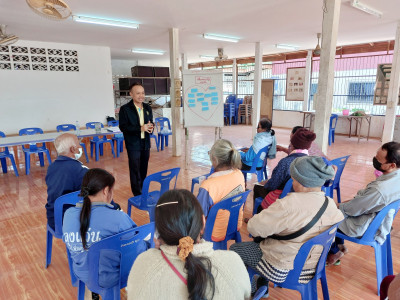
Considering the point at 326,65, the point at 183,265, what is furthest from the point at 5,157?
the point at 326,65

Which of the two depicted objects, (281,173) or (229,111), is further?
(229,111)

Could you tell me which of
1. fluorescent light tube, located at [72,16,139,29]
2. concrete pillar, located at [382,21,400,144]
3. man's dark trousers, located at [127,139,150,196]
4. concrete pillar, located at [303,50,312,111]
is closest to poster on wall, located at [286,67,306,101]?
concrete pillar, located at [303,50,312,111]

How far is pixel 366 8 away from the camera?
484 cm

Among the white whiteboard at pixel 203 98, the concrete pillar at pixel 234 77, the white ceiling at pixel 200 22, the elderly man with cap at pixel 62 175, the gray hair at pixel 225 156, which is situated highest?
the white ceiling at pixel 200 22

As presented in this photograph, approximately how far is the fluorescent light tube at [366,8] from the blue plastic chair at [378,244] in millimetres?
3989

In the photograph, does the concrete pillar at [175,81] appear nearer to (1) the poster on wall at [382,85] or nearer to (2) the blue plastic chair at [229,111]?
(2) the blue plastic chair at [229,111]

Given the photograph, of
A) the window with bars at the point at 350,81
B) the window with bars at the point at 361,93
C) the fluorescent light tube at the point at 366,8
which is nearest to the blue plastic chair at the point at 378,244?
the fluorescent light tube at the point at 366,8

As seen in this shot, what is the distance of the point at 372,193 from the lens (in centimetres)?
190

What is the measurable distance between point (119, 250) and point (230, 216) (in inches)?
33.6

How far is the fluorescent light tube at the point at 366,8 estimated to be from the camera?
4488 mm

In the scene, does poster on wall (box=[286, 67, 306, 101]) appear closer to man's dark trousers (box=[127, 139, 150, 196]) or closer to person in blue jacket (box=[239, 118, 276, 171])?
person in blue jacket (box=[239, 118, 276, 171])

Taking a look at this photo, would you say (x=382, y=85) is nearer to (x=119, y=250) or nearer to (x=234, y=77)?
(x=234, y=77)

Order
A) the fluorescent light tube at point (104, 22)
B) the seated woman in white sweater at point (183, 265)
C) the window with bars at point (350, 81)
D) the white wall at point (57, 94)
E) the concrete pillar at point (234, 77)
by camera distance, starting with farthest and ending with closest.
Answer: the concrete pillar at point (234, 77) < the window with bars at point (350, 81) < the white wall at point (57, 94) < the fluorescent light tube at point (104, 22) < the seated woman in white sweater at point (183, 265)

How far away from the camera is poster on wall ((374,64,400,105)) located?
8.28m
